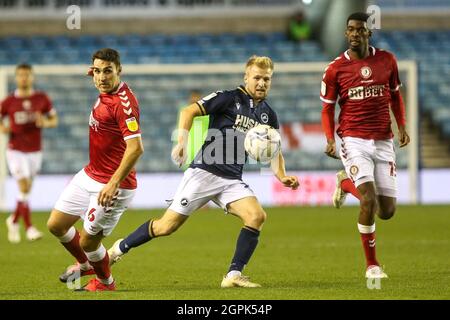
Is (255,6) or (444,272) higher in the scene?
(255,6)

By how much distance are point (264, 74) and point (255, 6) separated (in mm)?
19881

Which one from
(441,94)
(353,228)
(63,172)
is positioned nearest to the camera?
(353,228)

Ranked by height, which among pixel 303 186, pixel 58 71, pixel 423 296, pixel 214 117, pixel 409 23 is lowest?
pixel 423 296

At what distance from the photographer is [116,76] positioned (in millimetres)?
8195

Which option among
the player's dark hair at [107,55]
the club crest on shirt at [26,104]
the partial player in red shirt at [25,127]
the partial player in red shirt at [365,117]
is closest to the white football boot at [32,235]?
the partial player in red shirt at [25,127]

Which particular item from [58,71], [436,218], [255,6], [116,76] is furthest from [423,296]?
[255,6]

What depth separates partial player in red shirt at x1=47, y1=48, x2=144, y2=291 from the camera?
8086mm

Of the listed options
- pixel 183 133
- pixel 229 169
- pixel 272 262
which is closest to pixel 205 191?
pixel 229 169

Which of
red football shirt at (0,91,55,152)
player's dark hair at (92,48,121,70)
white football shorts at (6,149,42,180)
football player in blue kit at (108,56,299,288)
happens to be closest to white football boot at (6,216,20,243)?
white football shorts at (6,149,42,180)

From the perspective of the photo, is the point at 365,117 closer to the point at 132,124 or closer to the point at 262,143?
the point at 262,143

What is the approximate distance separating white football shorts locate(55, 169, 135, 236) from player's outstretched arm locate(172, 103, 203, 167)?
66 cm

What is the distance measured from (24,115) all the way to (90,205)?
645 centimetres

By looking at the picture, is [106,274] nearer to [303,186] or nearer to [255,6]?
[303,186]

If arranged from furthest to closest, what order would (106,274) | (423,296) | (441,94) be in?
(441,94) < (106,274) < (423,296)
